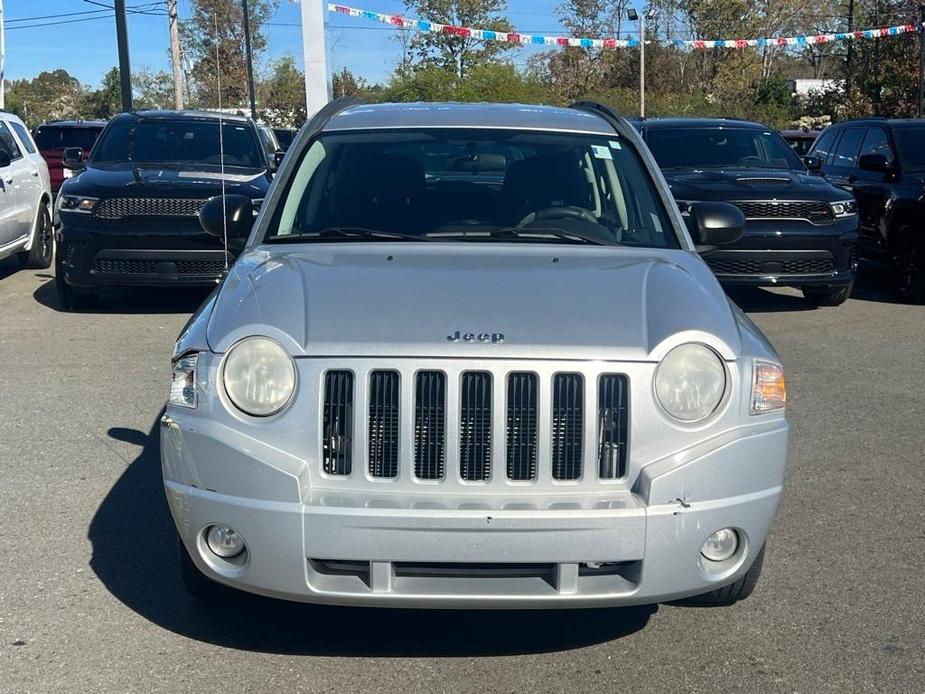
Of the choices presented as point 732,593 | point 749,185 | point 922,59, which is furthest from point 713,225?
point 922,59

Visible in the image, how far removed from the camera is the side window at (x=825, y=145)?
13.5 metres

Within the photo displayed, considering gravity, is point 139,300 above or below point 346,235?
below

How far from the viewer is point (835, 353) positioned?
8.74 m

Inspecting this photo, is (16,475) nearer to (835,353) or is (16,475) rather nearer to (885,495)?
(885,495)

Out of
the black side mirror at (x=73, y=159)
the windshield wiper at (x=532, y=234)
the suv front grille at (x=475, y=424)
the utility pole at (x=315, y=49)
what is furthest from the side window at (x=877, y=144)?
the suv front grille at (x=475, y=424)

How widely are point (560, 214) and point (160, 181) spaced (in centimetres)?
614

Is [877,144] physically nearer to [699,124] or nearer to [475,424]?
[699,124]

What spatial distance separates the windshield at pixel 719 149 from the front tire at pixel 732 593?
7.84 m

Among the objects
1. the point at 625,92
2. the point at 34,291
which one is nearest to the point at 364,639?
the point at 34,291

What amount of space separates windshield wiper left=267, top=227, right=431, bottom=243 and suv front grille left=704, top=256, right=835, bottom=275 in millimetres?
5979

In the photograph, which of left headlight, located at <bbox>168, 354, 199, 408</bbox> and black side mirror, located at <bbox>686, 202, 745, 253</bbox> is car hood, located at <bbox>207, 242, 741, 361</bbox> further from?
black side mirror, located at <bbox>686, 202, 745, 253</bbox>

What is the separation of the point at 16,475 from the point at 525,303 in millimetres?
3188

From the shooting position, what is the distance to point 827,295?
10.8 meters

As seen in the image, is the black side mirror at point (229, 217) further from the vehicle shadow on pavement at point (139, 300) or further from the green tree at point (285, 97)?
the green tree at point (285, 97)
